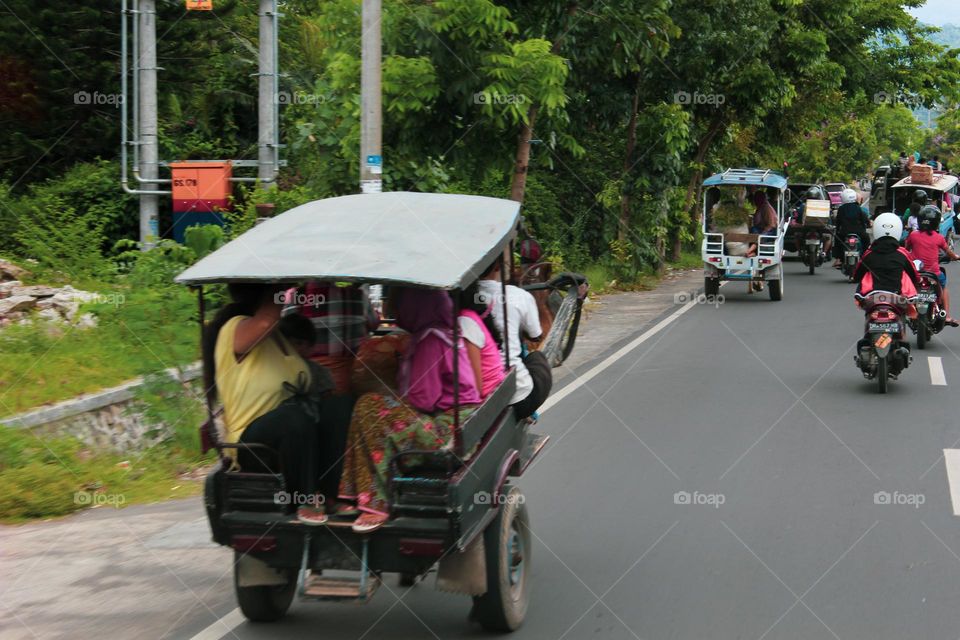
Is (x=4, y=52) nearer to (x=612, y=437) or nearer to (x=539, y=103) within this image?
(x=539, y=103)

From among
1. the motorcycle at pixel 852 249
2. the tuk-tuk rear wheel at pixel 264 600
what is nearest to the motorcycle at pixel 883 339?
the tuk-tuk rear wheel at pixel 264 600

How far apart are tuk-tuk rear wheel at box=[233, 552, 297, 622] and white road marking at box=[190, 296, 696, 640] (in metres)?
0.12

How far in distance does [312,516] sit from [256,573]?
0.52m

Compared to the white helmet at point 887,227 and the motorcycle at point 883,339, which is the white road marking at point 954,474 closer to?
the motorcycle at point 883,339

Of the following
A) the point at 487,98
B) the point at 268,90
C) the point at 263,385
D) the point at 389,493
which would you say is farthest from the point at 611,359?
the point at 389,493

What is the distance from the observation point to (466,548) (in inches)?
205

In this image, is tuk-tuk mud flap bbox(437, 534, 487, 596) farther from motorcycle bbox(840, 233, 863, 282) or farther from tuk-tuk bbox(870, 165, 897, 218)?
tuk-tuk bbox(870, 165, 897, 218)

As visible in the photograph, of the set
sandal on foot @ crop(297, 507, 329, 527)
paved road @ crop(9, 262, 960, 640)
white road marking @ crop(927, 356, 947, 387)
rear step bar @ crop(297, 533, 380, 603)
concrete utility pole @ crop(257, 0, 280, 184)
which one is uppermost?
concrete utility pole @ crop(257, 0, 280, 184)

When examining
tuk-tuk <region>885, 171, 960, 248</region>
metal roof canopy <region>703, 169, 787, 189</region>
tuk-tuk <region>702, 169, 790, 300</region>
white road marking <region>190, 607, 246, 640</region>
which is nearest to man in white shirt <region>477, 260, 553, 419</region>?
white road marking <region>190, 607, 246, 640</region>

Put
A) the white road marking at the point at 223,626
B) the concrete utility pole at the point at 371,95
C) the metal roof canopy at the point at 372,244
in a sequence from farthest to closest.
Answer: the concrete utility pole at the point at 371,95 → the white road marking at the point at 223,626 → the metal roof canopy at the point at 372,244

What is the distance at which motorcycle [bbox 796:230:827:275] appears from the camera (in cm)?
2972

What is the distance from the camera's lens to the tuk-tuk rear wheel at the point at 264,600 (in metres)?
5.68

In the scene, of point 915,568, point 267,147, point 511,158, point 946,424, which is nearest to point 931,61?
point 511,158

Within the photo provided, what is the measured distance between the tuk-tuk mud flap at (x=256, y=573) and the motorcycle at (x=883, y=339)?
834 cm
